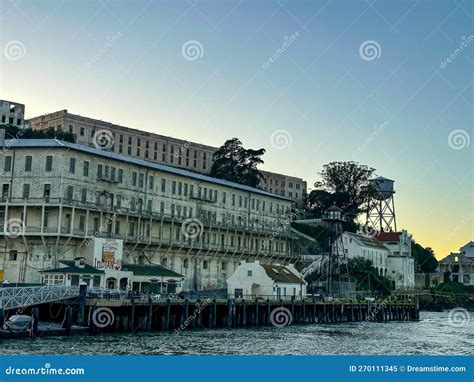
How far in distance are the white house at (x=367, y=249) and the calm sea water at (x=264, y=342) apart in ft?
142

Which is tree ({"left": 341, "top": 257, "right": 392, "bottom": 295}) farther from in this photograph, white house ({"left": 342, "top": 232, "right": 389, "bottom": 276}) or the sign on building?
the sign on building

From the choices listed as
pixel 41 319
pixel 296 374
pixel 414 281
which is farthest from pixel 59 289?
pixel 414 281

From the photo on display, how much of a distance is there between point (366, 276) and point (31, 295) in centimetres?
6436

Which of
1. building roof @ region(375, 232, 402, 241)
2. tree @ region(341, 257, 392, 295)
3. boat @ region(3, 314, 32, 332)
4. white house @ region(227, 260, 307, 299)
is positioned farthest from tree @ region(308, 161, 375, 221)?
boat @ region(3, 314, 32, 332)

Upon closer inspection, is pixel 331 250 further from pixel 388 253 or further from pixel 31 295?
pixel 31 295

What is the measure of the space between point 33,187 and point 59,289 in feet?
65.2

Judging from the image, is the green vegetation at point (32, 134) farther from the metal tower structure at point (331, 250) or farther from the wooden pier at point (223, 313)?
the wooden pier at point (223, 313)

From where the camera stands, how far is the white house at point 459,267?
13675 centimetres

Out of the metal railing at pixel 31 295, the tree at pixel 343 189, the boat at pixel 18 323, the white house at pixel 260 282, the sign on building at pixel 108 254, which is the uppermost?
the tree at pixel 343 189

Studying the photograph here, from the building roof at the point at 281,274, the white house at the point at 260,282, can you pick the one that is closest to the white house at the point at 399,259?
the building roof at the point at 281,274

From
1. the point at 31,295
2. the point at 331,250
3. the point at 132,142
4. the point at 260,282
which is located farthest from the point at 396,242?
the point at 31,295

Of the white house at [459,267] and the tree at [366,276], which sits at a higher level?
the white house at [459,267]

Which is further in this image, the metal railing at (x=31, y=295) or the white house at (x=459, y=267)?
the white house at (x=459, y=267)

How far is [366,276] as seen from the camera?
99.2m
